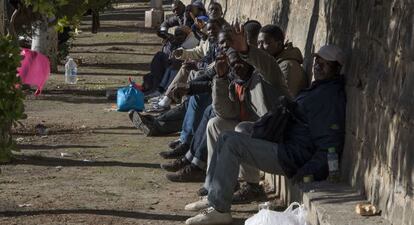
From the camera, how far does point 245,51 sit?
8648 mm

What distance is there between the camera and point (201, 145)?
10539 mm

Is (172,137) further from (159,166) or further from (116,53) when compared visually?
(116,53)

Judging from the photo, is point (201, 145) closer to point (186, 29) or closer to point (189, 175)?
point (189, 175)

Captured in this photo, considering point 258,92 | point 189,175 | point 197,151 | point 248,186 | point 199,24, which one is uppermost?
point 199,24

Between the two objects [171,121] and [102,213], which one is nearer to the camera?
[102,213]

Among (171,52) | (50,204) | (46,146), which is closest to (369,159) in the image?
(50,204)

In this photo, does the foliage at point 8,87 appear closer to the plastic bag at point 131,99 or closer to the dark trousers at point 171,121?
the dark trousers at point 171,121

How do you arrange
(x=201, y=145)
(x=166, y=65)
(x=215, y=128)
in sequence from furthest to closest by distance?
1. (x=166, y=65)
2. (x=201, y=145)
3. (x=215, y=128)

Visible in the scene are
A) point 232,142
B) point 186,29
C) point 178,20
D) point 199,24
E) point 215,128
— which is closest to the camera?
point 232,142

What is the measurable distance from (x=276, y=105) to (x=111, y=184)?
7.84 feet

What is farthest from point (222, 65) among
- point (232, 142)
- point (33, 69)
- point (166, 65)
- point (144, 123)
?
point (166, 65)

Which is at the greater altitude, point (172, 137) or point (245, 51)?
point (245, 51)

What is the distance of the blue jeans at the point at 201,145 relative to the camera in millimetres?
10523

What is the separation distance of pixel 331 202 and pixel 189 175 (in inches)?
121
